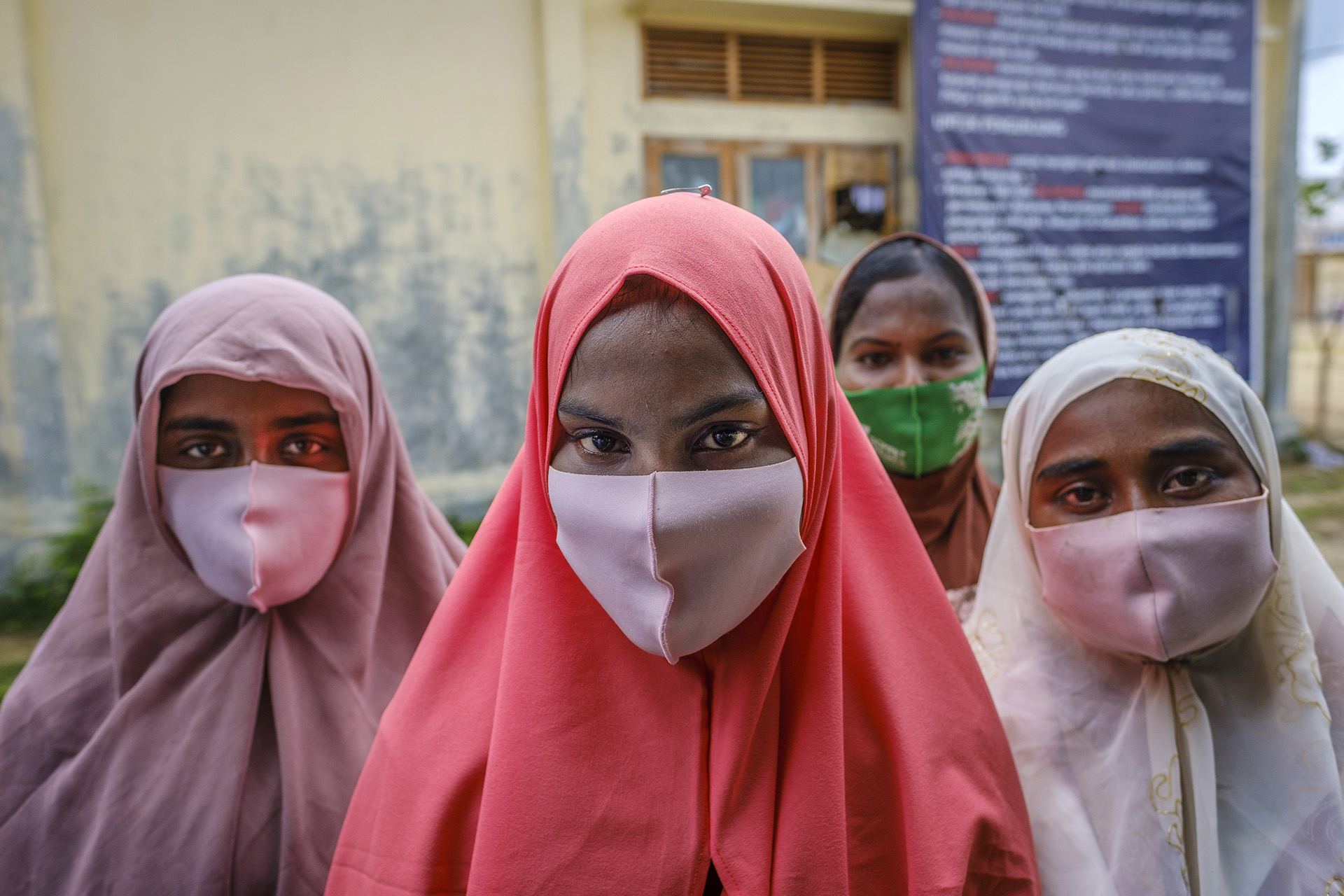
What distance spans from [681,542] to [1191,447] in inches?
34.8

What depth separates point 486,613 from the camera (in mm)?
1429

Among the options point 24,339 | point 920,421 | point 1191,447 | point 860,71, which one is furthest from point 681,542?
point 860,71

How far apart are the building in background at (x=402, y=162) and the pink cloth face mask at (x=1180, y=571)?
4.95 metres

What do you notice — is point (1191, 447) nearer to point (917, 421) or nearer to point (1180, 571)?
point (1180, 571)

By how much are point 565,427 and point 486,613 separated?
1.33ft

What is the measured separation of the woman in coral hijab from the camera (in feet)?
3.73

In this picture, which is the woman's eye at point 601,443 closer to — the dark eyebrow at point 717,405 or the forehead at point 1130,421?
the dark eyebrow at point 717,405

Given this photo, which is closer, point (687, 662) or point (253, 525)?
point (687, 662)

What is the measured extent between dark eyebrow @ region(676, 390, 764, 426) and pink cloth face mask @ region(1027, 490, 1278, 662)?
71 cm

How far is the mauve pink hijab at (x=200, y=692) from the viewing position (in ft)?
5.37

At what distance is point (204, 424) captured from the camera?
1.73 m

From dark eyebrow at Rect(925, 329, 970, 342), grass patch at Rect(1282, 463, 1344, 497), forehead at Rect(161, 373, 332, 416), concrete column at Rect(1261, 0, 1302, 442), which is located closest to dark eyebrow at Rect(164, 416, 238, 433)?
forehead at Rect(161, 373, 332, 416)

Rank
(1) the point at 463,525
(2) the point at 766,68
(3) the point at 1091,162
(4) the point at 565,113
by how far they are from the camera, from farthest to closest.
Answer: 1. (3) the point at 1091,162
2. (2) the point at 766,68
3. (1) the point at 463,525
4. (4) the point at 565,113

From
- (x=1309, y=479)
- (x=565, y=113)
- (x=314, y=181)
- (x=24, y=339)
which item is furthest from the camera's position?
(x=1309, y=479)
